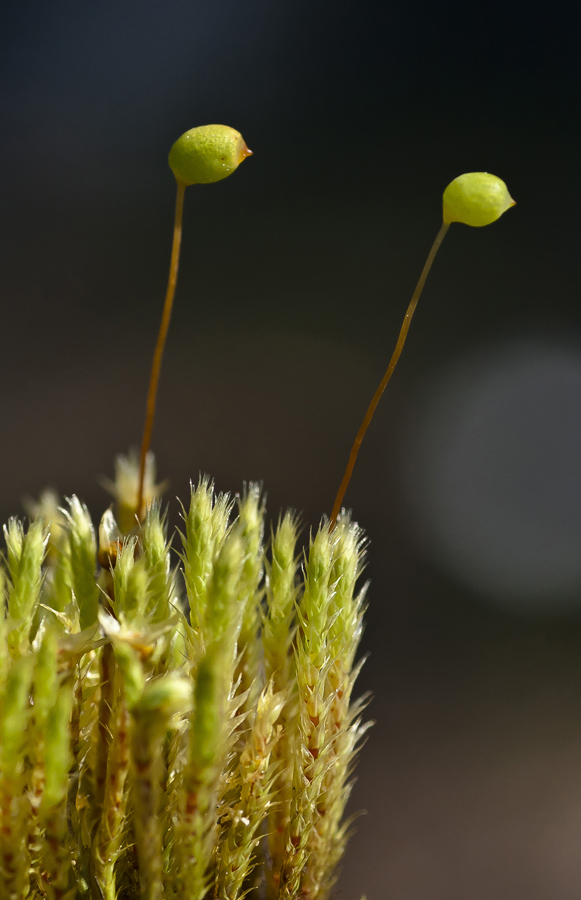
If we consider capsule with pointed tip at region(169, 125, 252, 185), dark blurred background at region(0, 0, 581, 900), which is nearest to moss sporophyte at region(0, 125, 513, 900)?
capsule with pointed tip at region(169, 125, 252, 185)

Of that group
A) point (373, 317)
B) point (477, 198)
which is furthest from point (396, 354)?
point (373, 317)

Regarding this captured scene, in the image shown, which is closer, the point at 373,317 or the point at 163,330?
the point at 163,330

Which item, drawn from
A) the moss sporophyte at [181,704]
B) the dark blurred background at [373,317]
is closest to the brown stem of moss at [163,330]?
the moss sporophyte at [181,704]

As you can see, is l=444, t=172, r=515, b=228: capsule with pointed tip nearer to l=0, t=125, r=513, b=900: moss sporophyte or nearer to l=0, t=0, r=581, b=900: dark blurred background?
l=0, t=125, r=513, b=900: moss sporophyte

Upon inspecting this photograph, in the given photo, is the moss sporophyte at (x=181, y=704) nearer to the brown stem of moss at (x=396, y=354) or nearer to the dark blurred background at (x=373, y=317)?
the brown stem of moss at (x=396, y=354)

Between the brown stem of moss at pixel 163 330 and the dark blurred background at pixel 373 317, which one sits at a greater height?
the dark blurred background at pixel 373 317

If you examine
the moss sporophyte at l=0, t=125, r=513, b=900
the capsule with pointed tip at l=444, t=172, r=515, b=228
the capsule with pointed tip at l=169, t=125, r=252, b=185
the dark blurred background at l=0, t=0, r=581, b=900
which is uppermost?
the dark blurred background at l=0, t=0, r=581, b=900

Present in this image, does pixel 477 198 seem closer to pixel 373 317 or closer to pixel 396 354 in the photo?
pixel 396 354
